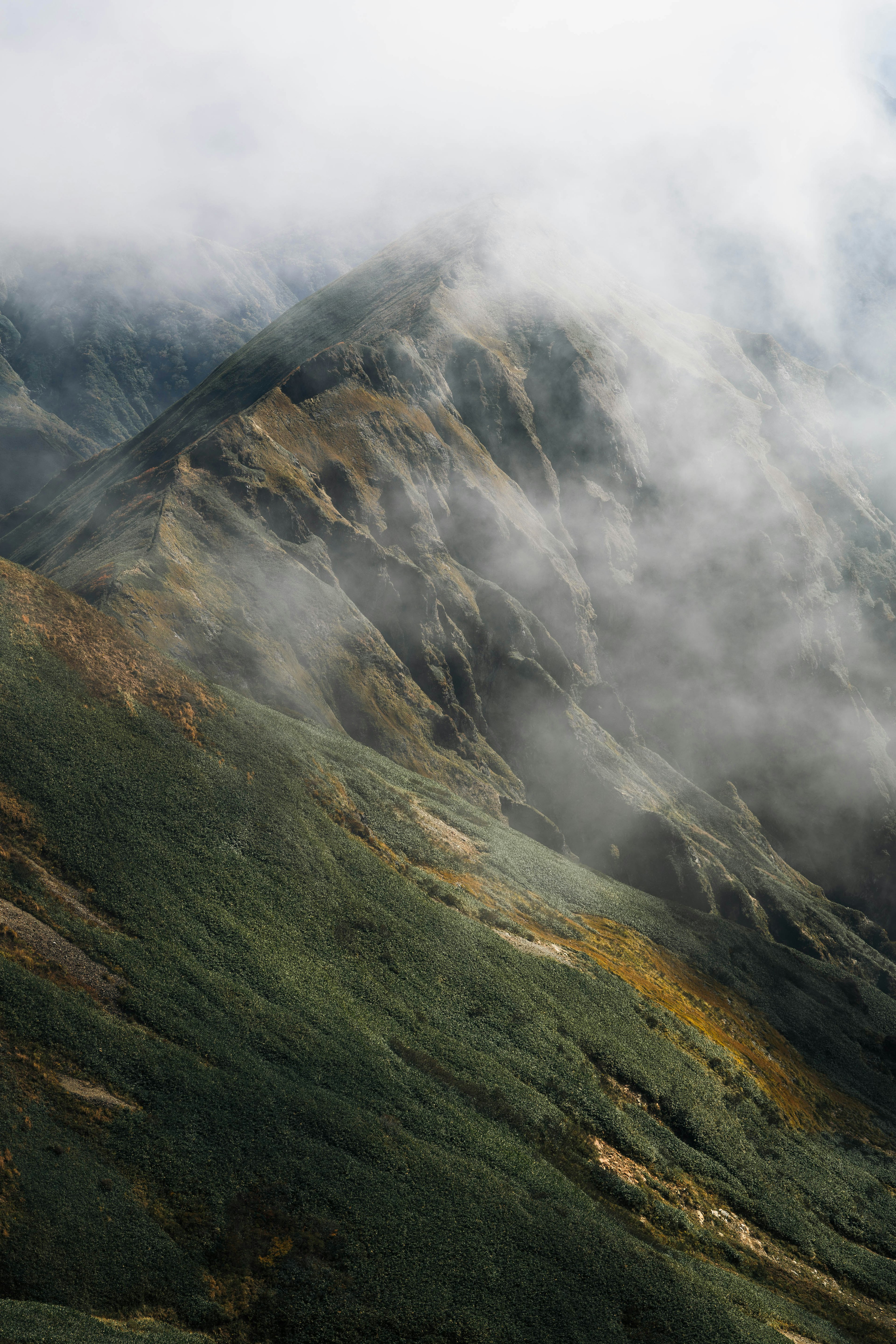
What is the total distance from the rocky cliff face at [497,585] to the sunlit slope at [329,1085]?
2785 cm

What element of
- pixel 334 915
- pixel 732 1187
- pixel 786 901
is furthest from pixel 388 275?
pixel 732 1187

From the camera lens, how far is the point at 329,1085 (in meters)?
35.7

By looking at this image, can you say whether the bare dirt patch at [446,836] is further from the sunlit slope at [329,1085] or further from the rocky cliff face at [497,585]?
the rocky cliff face at [497,585]

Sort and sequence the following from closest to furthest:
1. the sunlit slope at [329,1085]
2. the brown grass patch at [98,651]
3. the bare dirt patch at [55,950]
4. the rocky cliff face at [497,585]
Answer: the sunlit slope at [329,1085] < the bare dirt patch at [55,950] < the brown grass patch at [98,651] < the rocky cliff face at [497,585]

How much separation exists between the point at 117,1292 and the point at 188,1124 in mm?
5996

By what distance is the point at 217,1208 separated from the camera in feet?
91.1

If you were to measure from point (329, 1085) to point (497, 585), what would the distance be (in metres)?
108

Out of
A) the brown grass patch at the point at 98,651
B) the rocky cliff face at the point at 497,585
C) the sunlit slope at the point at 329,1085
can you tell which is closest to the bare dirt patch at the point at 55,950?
the sunlit slope at the point at 329,1085

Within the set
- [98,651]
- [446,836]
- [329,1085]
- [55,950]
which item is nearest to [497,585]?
[446,836]


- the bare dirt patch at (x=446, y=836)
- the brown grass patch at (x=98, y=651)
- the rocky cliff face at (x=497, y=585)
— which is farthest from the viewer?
the rocky cliff face at (x=497, y=585)

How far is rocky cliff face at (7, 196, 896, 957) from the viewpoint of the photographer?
96.9 m

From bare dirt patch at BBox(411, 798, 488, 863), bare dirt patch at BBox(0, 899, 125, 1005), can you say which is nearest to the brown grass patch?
bare dirt patch at BBox(0, 899, 125, 1005)

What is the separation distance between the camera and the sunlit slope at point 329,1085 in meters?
26.9

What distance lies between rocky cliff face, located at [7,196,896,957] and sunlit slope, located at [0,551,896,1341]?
91.4ft
